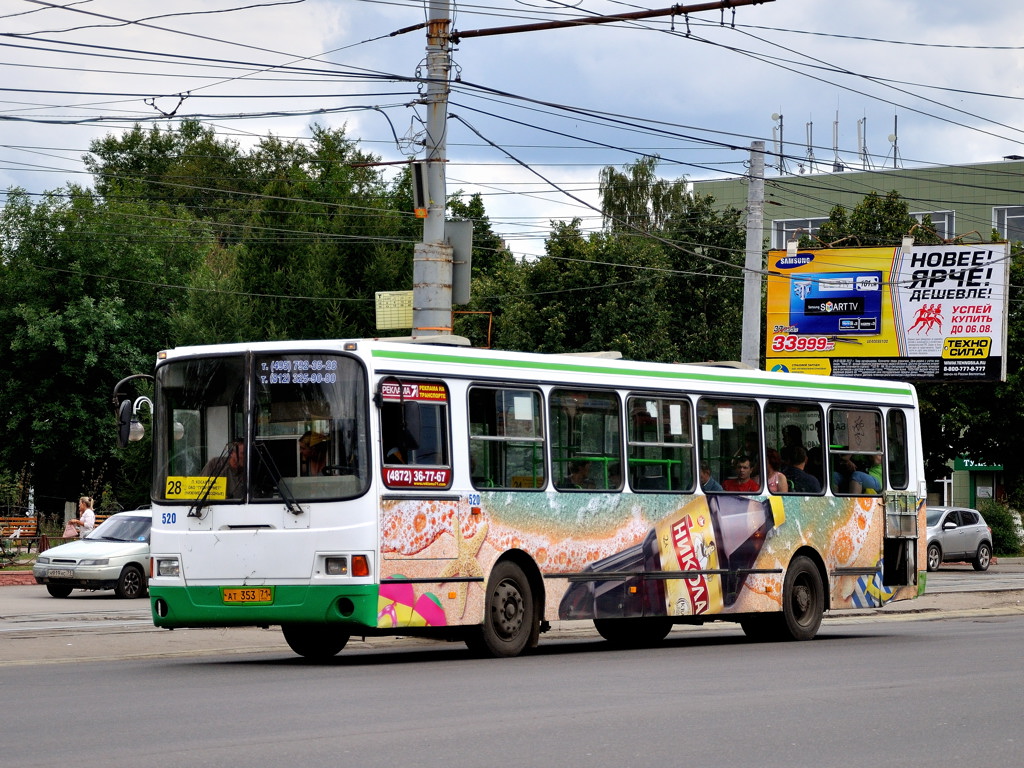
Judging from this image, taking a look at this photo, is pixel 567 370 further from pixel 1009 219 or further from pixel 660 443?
pixel 1009 219

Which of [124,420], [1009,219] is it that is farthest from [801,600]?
[1009,219]

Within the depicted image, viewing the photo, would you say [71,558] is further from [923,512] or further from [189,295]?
[189,295]

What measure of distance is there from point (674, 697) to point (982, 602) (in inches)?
716

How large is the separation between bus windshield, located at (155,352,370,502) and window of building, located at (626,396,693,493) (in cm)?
371

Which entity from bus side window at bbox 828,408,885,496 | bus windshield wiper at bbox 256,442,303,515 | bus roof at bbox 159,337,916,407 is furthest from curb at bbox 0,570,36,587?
bus windshield wiper at bbox 256,442,303,515

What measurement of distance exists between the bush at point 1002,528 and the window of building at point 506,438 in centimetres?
3803

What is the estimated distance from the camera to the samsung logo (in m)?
41.2

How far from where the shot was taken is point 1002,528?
50.9 m

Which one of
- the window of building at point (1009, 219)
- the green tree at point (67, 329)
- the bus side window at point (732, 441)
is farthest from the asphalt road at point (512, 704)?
the window of building at point (1009, 219)

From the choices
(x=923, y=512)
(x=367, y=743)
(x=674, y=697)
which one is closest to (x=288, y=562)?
(x=674, y=697)

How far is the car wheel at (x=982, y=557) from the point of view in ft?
138

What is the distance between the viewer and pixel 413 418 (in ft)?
47.3

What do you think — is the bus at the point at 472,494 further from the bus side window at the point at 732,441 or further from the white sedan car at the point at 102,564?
the white sedan car at the point at 102,564

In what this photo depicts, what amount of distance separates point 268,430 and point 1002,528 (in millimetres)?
40625
